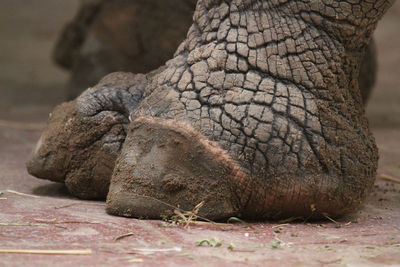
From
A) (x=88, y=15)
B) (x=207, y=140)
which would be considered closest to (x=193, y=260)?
(x=207, y=140)

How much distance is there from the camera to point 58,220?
2312mm

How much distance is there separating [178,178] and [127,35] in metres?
3.41

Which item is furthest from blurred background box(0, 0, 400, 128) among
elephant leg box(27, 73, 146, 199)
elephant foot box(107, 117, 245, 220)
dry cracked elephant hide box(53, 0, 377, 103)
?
elephant foot box(107, 117, 245, 220)

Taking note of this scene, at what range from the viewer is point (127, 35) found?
5609mm

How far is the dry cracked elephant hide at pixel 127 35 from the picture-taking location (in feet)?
17.7

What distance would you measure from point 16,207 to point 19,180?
0.70m

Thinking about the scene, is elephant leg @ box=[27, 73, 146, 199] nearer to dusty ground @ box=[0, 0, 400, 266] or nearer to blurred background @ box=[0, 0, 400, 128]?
dusty ground @ box=[0, 0, 400, 266]

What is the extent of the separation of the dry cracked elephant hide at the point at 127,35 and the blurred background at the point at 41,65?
0.56 meters

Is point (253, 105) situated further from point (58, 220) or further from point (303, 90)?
point (58, 220)

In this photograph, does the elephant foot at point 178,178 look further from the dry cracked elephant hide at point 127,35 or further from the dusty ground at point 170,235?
the dry cracked elephant hide at point 127,35

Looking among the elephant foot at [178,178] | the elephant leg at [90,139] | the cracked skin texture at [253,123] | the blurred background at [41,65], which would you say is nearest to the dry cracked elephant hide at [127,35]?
the blurred background at [41,65]

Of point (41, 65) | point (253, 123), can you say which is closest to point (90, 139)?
point (253, 123)

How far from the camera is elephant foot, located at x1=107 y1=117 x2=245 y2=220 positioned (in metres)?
2.39

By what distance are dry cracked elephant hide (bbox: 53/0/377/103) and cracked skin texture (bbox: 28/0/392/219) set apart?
2671 millimetres
